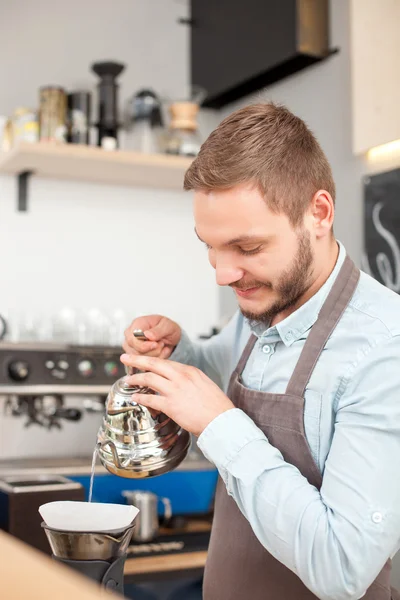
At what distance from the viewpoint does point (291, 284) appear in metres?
1.34

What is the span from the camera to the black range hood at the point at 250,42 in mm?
2883

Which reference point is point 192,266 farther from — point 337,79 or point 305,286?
point 305,286

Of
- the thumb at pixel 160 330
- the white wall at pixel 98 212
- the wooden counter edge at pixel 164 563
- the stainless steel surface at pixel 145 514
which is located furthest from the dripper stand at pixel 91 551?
the white wall at pixel 98 212

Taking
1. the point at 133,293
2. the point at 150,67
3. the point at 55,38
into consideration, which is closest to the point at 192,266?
the point at 133,293

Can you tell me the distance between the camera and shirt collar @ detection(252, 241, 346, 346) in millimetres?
1402

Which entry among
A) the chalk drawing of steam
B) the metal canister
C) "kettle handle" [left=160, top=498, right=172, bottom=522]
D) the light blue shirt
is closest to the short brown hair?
the light blue shirt

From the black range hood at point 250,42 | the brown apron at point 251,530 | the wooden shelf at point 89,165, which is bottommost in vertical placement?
the brown apron at point 251,530

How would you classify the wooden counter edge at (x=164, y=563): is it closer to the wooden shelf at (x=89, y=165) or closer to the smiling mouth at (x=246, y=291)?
the smiling mouth at (x=246, y=291)

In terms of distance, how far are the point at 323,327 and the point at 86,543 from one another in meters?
0.53

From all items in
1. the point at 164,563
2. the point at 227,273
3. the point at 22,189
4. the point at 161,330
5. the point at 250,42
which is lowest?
the point at 164,563

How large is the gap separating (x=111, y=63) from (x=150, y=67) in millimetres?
385

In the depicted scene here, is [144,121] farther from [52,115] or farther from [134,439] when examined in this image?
[134,439]

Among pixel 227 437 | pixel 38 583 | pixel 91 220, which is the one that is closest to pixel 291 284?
pixel 227 437

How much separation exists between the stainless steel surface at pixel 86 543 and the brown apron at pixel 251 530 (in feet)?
1.10
